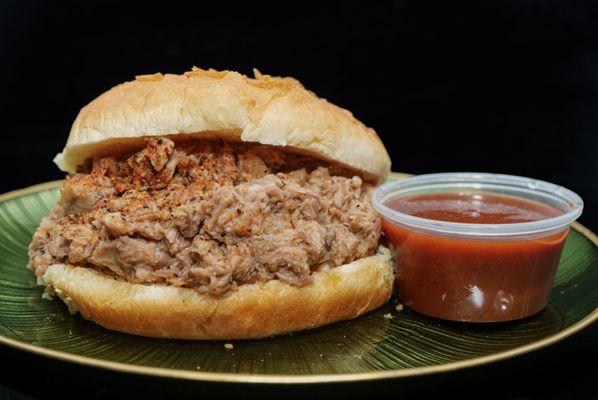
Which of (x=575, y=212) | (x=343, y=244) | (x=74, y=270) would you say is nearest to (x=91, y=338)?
(x=74, y=270)

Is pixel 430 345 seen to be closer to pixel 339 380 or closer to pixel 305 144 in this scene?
pixel 339 380

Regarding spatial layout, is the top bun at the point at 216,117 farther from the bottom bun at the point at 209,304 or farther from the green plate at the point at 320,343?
the green plate at the point at 320,343

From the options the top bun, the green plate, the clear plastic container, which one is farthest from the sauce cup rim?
the green plate

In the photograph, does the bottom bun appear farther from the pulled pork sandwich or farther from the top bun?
the top bun

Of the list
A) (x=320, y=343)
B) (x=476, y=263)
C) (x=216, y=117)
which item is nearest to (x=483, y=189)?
(x=476, y=263)

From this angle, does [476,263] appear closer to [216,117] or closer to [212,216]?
[212,216]

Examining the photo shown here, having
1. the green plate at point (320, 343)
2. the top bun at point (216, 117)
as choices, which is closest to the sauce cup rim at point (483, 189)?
Result: the top bun at point (216, 117)
